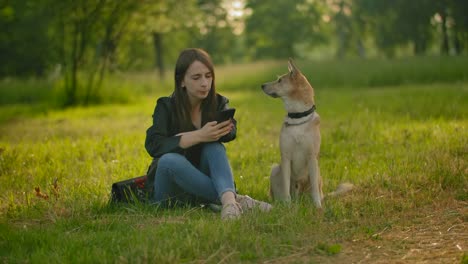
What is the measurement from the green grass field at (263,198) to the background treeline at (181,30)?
19.8ft

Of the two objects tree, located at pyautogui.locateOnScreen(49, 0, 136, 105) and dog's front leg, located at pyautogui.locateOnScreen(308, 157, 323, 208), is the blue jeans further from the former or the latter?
tree, located at pyautogui.locateOnScreen(49, 0, 136, 105)

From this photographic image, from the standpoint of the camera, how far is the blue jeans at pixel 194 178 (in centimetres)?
500

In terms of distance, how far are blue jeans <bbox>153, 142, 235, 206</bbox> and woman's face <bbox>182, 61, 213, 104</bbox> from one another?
1.51 feet

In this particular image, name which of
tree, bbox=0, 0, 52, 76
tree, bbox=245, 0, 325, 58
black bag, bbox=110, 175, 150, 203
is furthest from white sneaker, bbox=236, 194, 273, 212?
tree, bbox=245, 0, 325, 58

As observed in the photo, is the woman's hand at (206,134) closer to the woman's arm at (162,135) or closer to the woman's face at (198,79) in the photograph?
the woman's arm at (162,135)

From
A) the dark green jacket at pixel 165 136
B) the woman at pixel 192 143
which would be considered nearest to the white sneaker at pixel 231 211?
the woman at pixel 192 143

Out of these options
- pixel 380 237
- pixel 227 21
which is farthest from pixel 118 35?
pixel 227 21

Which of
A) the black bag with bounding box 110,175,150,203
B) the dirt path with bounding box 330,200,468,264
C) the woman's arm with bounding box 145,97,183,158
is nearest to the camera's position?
the dirt path with bounding box 330,200,468,264

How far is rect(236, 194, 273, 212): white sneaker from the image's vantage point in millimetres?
4910

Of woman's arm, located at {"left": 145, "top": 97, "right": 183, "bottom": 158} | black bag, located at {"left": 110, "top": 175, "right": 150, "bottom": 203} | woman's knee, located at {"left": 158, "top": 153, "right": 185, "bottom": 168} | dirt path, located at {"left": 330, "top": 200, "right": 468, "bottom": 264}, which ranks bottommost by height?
dirt path, located at {"left": 330, "top": 200, "right": 468, "bottom": 264}

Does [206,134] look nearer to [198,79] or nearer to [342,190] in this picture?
[198,79]

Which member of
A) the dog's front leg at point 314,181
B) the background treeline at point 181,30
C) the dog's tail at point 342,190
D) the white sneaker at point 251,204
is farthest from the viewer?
the background treeline at point 181,30

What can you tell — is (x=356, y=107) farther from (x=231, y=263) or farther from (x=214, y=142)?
(x=231, y=263)

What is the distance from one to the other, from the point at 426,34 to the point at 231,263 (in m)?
37.9
